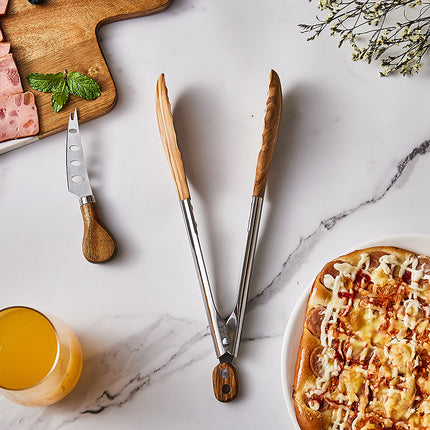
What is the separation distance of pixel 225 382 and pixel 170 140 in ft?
2.07

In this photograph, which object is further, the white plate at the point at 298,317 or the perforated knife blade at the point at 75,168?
the perforated knife blade at the point at 75,168

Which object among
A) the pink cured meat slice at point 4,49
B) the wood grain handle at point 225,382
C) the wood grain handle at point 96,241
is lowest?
the wood grain handle at point 225,382

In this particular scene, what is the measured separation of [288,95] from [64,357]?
89 centimetres

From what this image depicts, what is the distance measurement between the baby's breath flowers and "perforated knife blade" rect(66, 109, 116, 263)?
0.67 metres

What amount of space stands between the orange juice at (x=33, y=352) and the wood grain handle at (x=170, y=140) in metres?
0.45

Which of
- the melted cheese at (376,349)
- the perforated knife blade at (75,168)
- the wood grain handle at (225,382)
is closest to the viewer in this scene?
the melted cheese at (376,349)

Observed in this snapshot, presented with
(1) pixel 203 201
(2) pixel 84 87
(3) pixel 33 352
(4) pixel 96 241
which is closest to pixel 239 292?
(1) pixel 203 201

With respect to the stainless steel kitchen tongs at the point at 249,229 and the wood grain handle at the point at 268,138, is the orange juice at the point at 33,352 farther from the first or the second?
the wood grain handle at the point at 268,138

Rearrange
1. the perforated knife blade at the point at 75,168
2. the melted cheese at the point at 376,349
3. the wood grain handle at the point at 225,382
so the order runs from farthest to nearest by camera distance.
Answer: the perforated knife blade at the point at 75,168, the wood grain handle at the point at 225,382, the melted cheese at the point at 376,349

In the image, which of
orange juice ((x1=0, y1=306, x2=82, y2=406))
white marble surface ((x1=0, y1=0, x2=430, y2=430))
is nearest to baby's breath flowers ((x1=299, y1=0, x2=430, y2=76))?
white marble surface ((x1=0, y1=0, x2=430, y2=430))

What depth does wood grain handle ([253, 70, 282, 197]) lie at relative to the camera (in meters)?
1.46

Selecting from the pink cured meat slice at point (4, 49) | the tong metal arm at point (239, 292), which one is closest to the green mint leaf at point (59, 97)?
the pink cured meat slice at point (4, 49)

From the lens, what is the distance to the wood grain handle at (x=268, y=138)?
57.7 inches

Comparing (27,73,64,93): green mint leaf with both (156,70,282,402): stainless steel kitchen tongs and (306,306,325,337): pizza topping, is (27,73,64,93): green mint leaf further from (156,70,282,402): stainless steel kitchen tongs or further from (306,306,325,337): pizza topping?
(306,306,325,337): pizza topping
